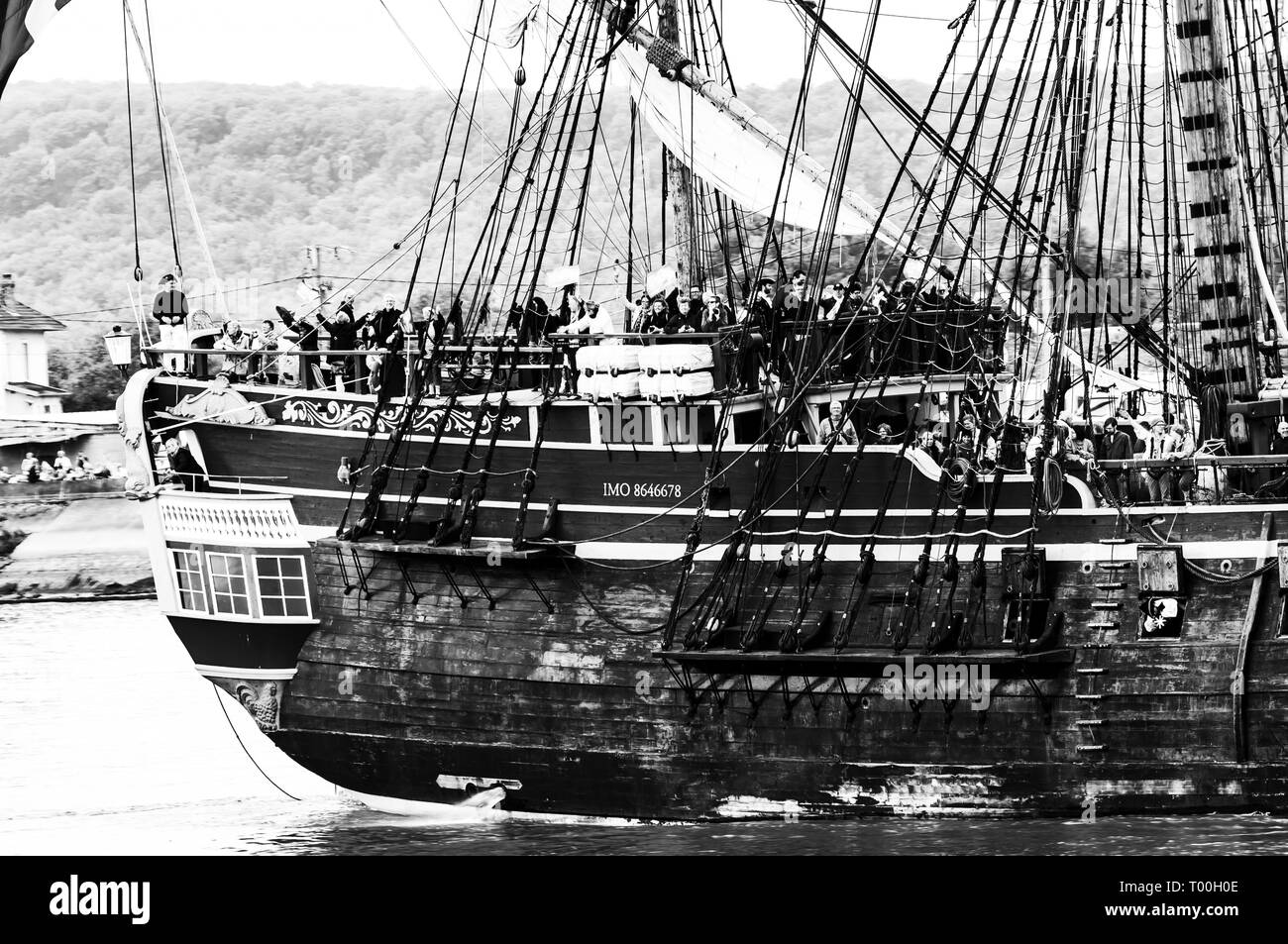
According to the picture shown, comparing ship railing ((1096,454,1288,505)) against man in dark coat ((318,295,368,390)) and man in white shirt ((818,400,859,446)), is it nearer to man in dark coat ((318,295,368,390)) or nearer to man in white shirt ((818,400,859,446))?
man in white shirt ((818,400,859,446))

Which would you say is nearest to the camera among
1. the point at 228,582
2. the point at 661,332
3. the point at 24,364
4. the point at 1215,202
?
the point at 1215,202

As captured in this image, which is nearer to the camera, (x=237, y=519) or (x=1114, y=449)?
(x=1114, y=449)

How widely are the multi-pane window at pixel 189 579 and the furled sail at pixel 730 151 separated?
33.5ft

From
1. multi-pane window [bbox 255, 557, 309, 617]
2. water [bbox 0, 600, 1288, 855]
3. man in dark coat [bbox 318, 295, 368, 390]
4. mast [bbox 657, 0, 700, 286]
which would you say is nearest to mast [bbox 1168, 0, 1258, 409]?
water [bbox 0, 600, 1288, 855]

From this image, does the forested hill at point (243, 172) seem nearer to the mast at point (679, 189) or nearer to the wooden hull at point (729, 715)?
the mast at point (679, 189)

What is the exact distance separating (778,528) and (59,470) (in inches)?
1810

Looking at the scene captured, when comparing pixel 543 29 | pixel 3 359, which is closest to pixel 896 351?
pixel 543 29

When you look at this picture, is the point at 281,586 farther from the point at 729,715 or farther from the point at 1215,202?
→ the point at 1215,202

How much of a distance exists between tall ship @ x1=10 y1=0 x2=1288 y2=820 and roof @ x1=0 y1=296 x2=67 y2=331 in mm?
56147

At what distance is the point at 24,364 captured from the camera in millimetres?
80875

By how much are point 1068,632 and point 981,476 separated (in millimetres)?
2162

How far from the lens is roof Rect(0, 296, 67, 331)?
263 ft

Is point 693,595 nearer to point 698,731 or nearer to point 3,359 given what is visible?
point 698,731

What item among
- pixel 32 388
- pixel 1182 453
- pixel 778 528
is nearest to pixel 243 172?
pixel 32 388
